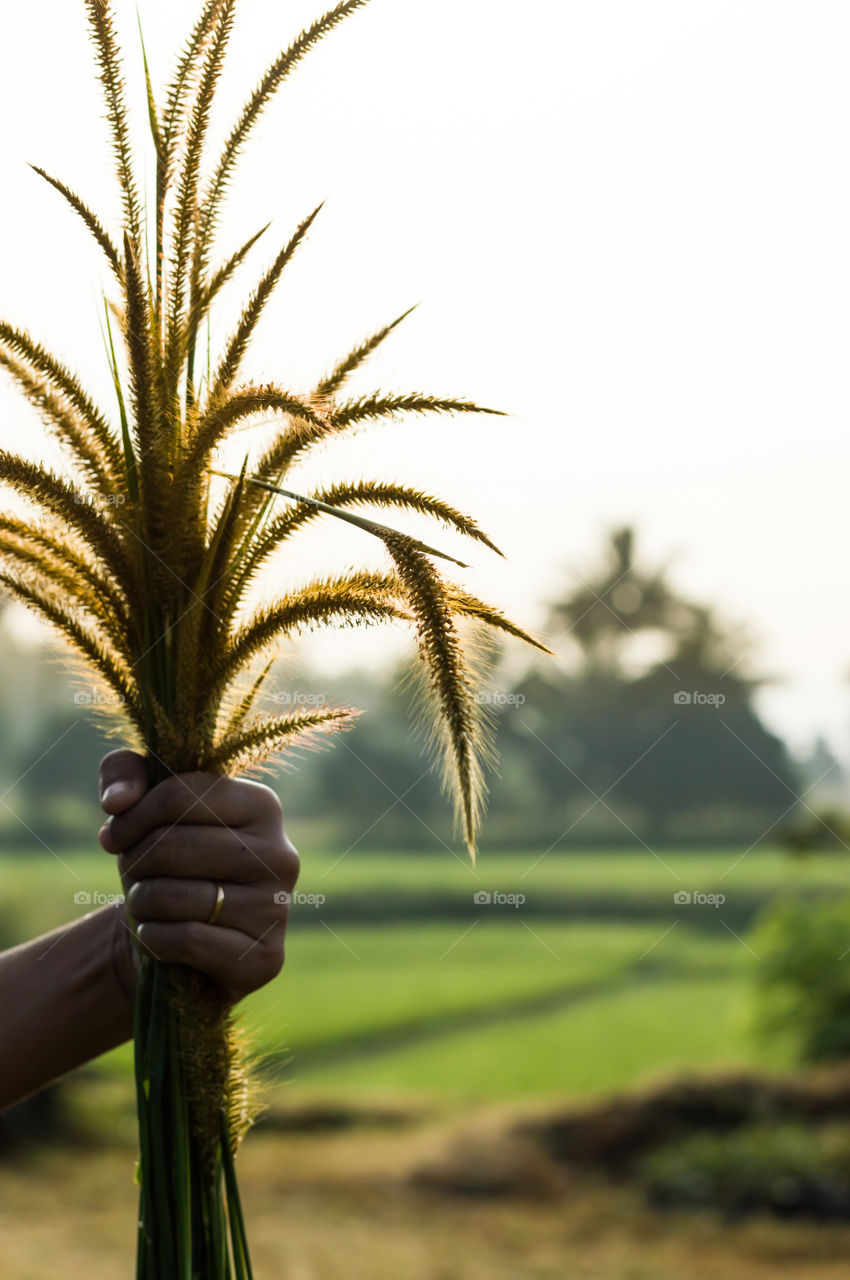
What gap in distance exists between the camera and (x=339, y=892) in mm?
32719

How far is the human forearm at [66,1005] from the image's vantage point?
59.4 inches

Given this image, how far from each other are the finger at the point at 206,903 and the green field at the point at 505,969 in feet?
27.8

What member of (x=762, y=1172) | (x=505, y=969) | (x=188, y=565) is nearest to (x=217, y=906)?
(x=188, y=565)

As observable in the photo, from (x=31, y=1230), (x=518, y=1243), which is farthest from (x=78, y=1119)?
(x=518, y=1243)

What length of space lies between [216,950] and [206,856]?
11 cm

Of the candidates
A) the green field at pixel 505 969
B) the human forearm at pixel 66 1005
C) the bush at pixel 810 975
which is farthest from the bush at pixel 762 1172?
the human forearm at pixel 66 1005

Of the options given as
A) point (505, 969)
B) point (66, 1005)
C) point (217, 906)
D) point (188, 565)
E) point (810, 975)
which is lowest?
point (505, 969)

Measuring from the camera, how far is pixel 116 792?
125 centimetres

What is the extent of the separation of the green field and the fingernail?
339 inches

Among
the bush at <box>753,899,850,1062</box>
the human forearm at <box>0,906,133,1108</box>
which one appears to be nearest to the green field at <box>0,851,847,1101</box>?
the bush at <box>753,899,850,1062</box>

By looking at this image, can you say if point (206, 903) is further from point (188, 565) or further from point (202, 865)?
point (188, 565)

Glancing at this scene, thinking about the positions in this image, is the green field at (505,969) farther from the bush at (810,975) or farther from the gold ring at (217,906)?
the gold ring at (217,906)

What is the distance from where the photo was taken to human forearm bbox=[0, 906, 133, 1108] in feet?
4.95

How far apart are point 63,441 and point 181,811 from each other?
47 cm
